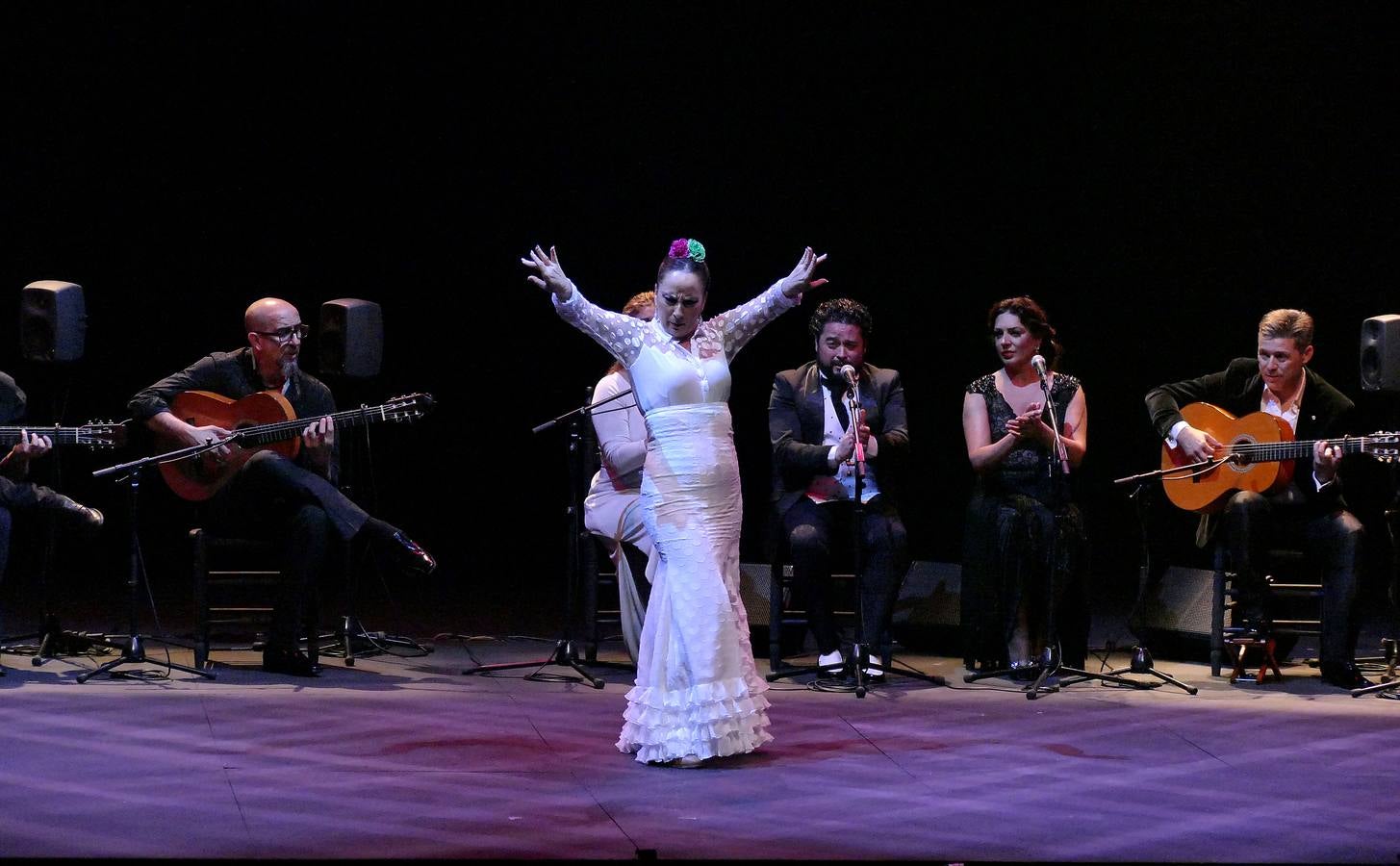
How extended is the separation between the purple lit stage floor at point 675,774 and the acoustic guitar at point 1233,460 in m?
0.74

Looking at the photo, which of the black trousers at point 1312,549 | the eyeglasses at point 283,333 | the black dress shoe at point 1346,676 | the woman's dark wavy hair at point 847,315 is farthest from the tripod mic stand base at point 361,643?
the black dress shoe at point 1346,676

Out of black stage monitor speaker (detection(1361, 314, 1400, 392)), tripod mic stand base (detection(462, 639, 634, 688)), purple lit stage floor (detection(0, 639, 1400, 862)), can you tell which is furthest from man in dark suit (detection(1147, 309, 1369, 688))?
tripod mic stand base (detection(462, 639, 634, 688))

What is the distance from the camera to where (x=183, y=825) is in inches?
146

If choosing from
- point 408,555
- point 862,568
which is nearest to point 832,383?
point 862,568

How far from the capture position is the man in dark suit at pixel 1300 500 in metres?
5.79

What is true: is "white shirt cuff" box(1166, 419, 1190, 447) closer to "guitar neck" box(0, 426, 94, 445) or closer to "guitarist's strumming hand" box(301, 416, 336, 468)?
"guitarist's strumming hand" box(301, 416, 336, 468)

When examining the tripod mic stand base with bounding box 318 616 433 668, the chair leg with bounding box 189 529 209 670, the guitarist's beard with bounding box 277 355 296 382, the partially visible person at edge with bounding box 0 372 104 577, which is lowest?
the tripod mic stand base with bounding box 318 616 433 668

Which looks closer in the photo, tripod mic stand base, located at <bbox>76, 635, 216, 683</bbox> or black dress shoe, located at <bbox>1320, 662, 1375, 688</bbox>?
tripod mic stand base, located at <bbox>76, 635, 216, 683</bbox>

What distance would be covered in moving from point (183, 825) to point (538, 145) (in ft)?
16.6

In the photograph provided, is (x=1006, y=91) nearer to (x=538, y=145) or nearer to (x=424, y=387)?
(x=538, y=145)

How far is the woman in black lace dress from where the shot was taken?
5832mm

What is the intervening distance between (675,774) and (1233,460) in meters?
2.79

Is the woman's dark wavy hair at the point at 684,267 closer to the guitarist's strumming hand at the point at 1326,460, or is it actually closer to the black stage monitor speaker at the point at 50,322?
the guitarist's strumming hand at the point at 1326,460

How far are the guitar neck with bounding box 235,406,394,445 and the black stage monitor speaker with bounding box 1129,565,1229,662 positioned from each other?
3.09m
